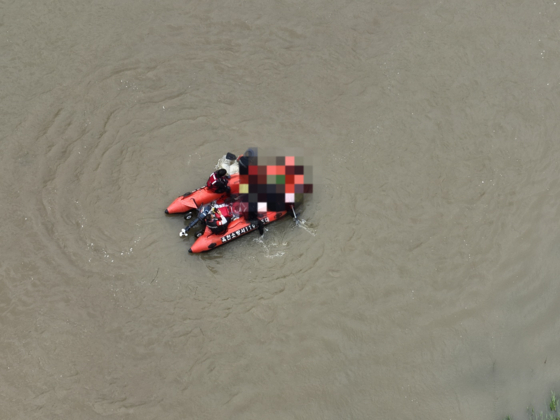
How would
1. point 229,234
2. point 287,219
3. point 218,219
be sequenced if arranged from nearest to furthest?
point 218,219
point 229,234
point 287,219

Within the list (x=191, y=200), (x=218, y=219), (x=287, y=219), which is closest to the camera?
(x=218, y=219)

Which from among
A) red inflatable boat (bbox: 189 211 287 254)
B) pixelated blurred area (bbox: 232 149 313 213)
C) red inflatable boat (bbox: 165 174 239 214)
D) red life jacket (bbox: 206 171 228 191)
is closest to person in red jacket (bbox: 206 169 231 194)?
red life jacket (bbox: 206 171 228 191)

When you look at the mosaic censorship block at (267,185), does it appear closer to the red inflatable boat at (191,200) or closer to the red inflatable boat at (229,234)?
the red inflatable boat at (229,234)

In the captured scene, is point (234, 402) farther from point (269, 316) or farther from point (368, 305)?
point (368, 305)

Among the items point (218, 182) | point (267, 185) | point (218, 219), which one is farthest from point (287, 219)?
point (218, 182)

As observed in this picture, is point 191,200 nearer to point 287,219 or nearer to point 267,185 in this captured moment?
point 267,185

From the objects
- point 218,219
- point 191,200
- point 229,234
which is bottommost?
point 229,234

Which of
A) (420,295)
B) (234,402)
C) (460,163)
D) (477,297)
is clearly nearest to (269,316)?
(234,402)

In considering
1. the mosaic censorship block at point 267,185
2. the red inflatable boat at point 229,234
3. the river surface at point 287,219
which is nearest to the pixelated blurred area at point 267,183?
the mosaic censorship block at point 267,185
